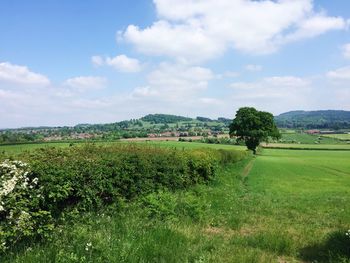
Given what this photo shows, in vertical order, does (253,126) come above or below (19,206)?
above

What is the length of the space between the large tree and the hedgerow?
64.5 m

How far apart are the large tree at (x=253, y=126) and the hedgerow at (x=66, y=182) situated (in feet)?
212

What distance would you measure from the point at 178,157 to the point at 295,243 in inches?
398

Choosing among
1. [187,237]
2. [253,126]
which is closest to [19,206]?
[187,237]

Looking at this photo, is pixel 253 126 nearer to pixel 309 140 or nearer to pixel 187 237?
pixel 309 140

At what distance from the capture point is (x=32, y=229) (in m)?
7.29

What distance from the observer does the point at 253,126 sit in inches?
3150

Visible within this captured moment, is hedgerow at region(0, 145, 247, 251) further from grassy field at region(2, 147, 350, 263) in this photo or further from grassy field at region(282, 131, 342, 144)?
grassy field at region(282, 131, 342, 144)

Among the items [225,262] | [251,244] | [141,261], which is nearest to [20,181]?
[141,261]

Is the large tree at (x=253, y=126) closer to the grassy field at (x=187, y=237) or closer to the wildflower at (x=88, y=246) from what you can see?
the grassy field at (x=187, y=237)

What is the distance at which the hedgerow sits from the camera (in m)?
7.13

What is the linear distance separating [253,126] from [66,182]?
73491 millimetres

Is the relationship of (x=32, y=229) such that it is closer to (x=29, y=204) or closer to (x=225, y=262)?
(x=29, y=204)

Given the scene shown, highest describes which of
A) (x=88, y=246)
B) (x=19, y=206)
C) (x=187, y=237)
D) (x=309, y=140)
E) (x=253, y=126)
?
(x=253, y=126)
